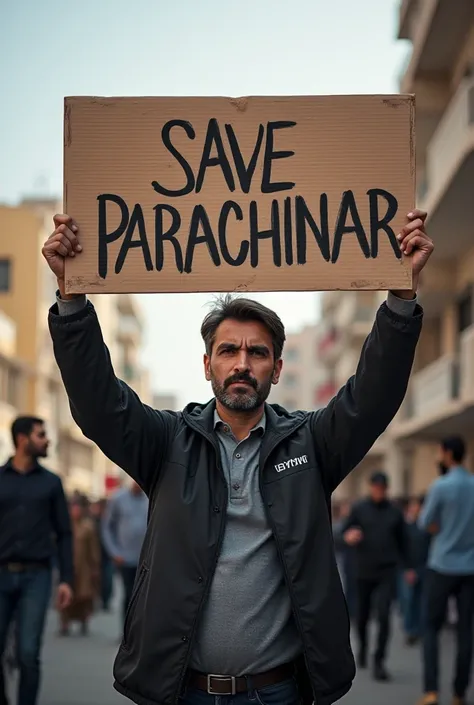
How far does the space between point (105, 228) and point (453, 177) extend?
59.4ft

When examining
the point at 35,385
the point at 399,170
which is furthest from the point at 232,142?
the point at 35,385

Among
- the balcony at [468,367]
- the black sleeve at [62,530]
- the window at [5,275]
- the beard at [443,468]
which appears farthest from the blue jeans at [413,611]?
the window at [5,275]

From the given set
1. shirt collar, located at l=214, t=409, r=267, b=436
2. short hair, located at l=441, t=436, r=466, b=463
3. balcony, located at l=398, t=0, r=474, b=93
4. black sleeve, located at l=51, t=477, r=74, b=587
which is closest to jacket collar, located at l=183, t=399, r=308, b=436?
shirt collar, located at l=214, t=409, r=267, b=436

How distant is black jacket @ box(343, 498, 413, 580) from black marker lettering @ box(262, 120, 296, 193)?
30.0 feet

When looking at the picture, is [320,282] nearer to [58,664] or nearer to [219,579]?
[219,579]

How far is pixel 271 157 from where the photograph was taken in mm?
4676

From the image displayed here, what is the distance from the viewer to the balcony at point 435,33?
23906 millimetres

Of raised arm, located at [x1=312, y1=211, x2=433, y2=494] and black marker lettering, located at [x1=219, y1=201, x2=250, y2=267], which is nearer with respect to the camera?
raised arm, located at [x1=312, y1=211, x2=433, y2=494]

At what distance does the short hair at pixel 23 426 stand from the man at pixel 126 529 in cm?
560

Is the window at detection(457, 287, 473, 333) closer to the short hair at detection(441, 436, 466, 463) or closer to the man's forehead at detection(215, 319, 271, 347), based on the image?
the short hair at detection(441, 436, 466, 463)

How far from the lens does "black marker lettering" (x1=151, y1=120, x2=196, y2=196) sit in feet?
15.3

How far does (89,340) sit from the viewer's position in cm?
434

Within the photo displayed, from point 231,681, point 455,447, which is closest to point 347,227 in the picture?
point 231,681

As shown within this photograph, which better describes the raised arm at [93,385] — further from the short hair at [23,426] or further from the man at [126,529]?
the man at [126,529]
